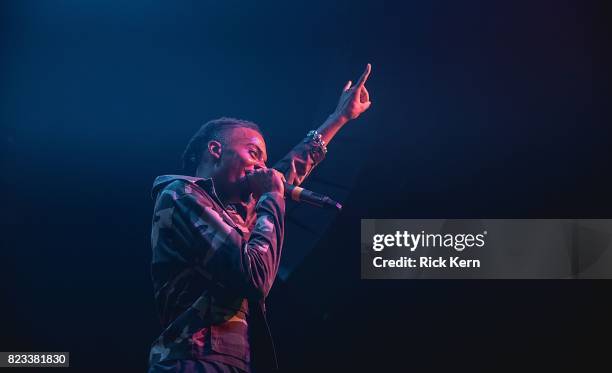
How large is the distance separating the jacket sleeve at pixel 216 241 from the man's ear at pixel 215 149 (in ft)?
0.93

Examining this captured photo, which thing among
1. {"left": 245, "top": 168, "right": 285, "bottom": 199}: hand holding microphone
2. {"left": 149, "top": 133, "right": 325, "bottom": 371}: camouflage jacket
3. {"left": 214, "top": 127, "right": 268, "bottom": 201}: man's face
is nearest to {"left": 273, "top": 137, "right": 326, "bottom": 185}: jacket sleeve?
{"left": 214, "top": 127, "right": 268, "bottom": 201}: man's face

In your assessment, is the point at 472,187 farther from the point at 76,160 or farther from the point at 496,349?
the point at 76,160

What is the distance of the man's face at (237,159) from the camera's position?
198 centimetres

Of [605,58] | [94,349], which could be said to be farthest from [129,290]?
[605,58]

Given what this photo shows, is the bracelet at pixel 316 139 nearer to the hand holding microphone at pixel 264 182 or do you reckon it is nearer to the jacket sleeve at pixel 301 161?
the jacket sleeve at pixel 301 161

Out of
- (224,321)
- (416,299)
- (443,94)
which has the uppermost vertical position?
(443,94)

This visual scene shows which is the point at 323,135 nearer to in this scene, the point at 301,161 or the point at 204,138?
the point at 301,161

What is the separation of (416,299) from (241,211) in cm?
68

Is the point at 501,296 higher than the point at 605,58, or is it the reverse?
the point at 605,58

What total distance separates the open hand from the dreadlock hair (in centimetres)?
35

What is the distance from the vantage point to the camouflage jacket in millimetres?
1629

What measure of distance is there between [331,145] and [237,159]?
1.50ft

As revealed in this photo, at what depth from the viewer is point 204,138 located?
2.12m

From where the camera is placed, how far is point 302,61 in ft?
8.13
